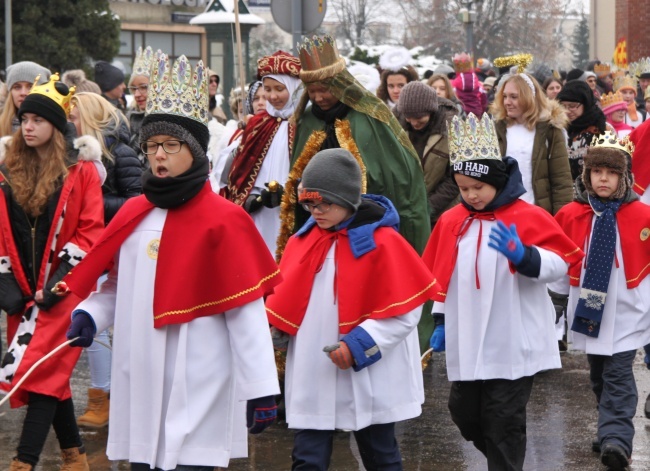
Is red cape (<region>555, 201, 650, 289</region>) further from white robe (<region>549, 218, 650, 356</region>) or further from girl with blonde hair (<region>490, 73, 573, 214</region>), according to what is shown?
girl with blonde hair (<region>490, 73, 573, 214</region>)

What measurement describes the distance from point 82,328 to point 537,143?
5.50m

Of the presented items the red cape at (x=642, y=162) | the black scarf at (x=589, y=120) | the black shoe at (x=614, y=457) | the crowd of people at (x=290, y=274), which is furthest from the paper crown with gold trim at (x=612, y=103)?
the black shoe at (x=614, y=457)

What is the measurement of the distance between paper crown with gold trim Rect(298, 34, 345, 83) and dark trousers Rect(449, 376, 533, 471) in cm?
203

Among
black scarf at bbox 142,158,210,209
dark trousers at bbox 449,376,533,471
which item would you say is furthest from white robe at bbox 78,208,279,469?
dark trousers at bbox 449,376,533,471

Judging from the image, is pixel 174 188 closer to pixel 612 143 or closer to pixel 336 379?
pixel 336 379

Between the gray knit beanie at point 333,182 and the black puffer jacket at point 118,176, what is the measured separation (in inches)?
94.1

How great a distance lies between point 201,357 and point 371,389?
3.26 ft

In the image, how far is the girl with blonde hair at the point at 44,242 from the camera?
20.9 ft

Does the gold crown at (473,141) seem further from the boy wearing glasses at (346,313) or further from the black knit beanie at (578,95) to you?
the black knit beanie at (578,95)

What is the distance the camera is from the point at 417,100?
9.29 meters

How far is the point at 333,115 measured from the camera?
7.55m

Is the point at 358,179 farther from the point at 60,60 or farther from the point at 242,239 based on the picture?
the point at 60,60

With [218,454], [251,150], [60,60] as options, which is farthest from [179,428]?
[60,60]

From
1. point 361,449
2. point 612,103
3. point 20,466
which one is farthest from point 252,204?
point 612,103
